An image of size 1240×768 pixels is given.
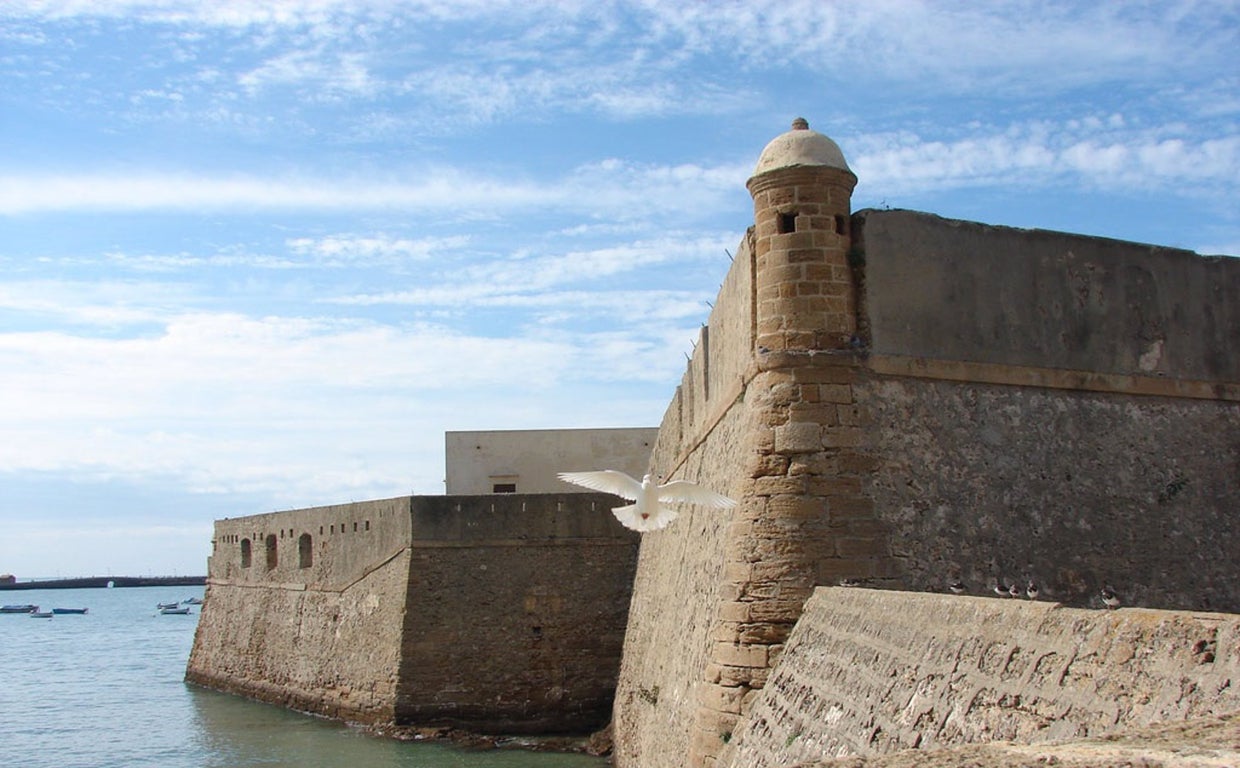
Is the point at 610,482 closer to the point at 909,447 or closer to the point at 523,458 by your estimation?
the point at 909,447

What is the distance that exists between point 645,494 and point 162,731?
18130 millimetres

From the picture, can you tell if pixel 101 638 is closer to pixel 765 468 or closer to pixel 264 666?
pixel 264 666

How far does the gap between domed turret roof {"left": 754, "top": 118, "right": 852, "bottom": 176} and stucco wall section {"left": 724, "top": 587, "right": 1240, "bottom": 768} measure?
3.29 m

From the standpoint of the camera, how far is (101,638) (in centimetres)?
6369

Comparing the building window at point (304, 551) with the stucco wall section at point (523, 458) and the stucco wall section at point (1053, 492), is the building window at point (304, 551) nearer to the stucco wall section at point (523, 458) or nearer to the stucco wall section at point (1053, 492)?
the stucco wall section at point (523, 458)

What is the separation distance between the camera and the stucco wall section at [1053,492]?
30.1 ft

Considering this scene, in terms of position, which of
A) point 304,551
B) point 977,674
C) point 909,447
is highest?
point 304,551

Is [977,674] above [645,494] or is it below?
below

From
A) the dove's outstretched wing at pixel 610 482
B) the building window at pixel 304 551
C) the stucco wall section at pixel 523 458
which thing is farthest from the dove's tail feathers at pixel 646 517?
the stucco wall section at pixel 523 458

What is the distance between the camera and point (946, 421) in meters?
9.55

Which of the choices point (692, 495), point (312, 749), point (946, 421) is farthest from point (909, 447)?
point (312, 749)

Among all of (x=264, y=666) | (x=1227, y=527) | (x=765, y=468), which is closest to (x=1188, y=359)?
(x=1227, y=527)

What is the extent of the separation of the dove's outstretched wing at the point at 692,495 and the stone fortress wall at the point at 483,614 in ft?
34.3

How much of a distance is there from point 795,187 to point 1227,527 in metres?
4.67
